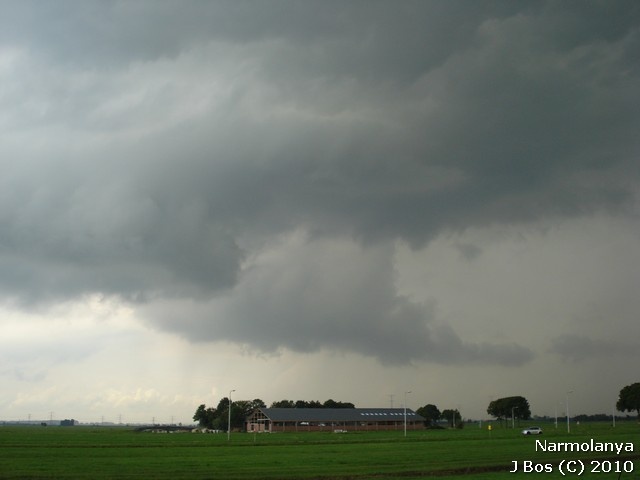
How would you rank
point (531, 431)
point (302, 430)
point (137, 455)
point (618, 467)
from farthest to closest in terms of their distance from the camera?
point (302, 430), point (531, 431), point (137, 455), point (618, 467)

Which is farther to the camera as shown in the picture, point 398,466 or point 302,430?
point 302,430

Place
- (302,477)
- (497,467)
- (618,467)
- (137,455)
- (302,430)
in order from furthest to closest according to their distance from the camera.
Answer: (302,430) → (137,455) → (497,467) → (618,467) → (302,477)

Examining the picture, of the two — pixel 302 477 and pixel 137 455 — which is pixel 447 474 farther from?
pixel 137 455

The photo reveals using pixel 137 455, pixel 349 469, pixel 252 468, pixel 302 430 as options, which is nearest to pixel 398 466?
pixel 349 469

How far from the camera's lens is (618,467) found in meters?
50.3

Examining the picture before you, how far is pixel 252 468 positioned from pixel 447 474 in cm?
1657

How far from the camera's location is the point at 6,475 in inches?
1839

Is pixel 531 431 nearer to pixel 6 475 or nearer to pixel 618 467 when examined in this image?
pixel 618 467

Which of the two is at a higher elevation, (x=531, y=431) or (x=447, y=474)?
(x=447, y=474)

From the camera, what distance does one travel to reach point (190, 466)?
179 ft

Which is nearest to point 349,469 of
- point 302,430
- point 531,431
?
point 531,431

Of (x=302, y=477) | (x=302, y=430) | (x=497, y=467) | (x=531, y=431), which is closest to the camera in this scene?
(x=302, y=477)

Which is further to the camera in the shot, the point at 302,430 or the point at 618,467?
the point at 302,430

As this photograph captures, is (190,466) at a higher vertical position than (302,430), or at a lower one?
higher
